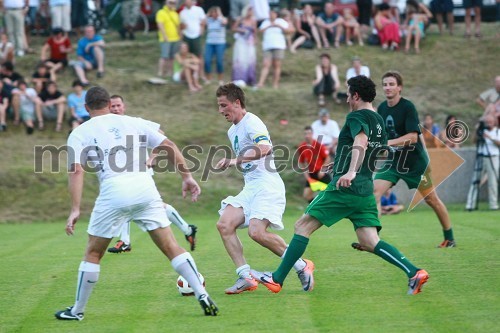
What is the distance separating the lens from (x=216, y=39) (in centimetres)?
2652

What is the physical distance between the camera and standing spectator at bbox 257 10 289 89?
86.7 feet

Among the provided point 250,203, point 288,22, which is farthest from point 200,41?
point 250,203

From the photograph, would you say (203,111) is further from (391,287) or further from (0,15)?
(391,287)

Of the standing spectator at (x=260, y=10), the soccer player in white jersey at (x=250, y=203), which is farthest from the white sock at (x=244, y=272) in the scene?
the standing spectator at (x=260, y=10)

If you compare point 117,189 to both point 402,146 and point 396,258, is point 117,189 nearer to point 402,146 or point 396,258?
point 396,258

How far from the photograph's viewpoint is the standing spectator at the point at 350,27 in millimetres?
29734

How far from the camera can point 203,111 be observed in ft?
87.7

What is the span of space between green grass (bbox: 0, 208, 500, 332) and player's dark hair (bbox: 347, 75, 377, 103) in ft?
6.33

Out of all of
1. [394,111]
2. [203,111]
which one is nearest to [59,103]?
[203,111]

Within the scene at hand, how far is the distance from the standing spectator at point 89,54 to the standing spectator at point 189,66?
2191mm

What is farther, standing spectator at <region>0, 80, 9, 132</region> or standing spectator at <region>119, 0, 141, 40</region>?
standing spectator at <region>119, 0, 141, 40</region>

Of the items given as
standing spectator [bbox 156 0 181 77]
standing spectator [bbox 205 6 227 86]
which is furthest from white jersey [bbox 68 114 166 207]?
standing spectator [bbox 156 0 181 77]

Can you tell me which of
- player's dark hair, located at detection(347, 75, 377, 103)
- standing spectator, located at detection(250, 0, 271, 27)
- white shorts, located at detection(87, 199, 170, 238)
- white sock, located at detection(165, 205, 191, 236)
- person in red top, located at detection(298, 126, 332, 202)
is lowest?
person in red top, located at detection(298, 126, 332, 202)

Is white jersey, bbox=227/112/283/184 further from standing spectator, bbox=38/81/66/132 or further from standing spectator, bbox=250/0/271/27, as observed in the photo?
standing spectator, bbox=250/0/271/27
